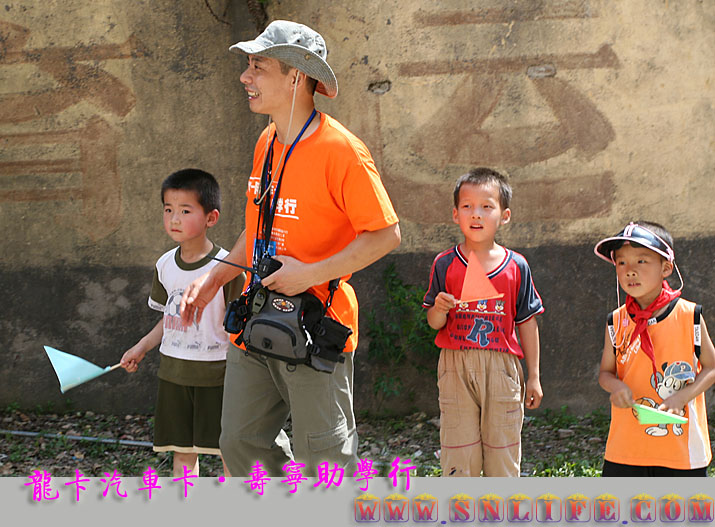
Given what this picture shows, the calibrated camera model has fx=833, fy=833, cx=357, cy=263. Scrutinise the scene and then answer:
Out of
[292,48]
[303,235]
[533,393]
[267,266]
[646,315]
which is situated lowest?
[533,393]

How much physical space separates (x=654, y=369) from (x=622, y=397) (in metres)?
0.20

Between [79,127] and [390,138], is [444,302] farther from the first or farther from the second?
[79,127]

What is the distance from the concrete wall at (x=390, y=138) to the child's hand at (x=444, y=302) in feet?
6.24

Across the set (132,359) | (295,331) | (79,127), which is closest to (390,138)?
(79,127)

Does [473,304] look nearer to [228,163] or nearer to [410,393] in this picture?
[410,393]

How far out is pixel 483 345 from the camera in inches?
137

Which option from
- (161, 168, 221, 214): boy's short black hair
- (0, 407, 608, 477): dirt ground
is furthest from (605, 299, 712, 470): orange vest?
(161, 168, 221, 214): boy's short black hair

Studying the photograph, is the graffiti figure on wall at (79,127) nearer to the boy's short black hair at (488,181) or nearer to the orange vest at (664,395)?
the boy's short black hair at (488,181)

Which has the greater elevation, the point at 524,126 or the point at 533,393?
the point at 524,126

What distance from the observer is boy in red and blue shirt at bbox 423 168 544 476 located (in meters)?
3.44

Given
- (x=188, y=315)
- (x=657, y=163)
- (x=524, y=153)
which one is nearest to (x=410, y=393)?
(x=524, y=153)

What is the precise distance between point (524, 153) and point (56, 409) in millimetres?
3480

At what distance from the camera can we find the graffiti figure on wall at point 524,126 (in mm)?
5121

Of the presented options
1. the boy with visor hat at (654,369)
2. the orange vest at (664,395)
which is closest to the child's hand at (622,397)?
the boy with visor hat at (654,369)
